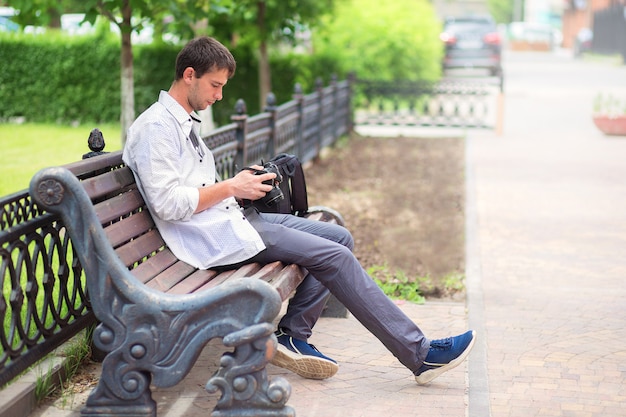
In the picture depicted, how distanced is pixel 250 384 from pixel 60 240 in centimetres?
123

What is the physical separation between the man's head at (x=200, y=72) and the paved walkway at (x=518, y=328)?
4.81 ft

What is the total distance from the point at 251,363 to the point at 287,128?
773 cm

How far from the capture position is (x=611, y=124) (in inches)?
647

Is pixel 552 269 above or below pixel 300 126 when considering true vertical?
below

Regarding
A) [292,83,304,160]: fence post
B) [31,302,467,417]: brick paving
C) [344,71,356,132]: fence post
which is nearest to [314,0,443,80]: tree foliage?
[344,71,356,132]: fence post

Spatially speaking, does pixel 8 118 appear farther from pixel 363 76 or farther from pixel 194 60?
pixel 194 60

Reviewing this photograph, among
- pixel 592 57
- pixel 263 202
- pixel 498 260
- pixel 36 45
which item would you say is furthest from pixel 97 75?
pixel 592 57

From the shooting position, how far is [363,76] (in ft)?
64.2

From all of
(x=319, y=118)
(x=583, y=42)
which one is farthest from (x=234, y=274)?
(x=583, y=42)

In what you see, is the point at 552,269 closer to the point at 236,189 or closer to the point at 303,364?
the point at 303,364

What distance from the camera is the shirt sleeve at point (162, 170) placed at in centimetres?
412

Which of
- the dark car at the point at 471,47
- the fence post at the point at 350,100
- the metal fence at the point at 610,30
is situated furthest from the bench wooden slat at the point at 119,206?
the metal fence at the point at 610,30

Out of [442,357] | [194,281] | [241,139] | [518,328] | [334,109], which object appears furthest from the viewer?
[334,109]

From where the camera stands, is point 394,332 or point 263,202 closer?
point 394,332
